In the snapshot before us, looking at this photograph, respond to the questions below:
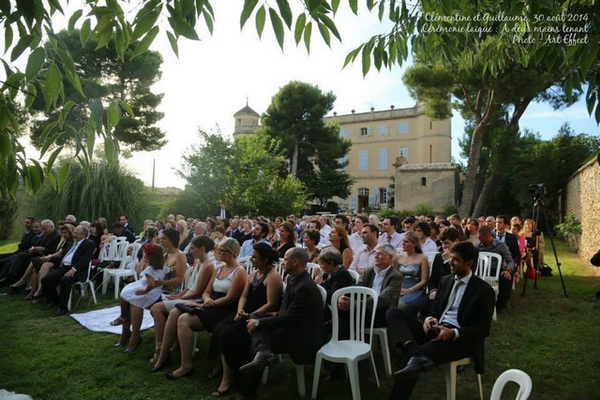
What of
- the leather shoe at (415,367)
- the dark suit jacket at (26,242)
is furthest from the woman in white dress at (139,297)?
the dark suit jacket at (26,242)

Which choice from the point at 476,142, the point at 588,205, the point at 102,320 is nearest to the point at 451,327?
the point at 102,320

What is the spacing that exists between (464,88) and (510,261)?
13222 mm

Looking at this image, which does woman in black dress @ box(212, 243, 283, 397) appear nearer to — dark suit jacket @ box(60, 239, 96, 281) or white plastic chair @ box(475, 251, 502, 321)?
white plastic chair @ box(475, 251, 502, 321)

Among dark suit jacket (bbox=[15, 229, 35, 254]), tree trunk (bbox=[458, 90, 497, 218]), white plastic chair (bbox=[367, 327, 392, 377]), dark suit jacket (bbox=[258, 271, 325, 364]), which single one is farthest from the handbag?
tree trunk (bbox=[458, 90, 497, 218])

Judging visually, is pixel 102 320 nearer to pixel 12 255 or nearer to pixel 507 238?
pixel 12 255

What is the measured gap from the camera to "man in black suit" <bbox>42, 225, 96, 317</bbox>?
621 cm

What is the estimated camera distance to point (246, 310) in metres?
3.85

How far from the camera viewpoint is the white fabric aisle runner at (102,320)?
17.3 ft

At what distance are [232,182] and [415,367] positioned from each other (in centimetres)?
1532

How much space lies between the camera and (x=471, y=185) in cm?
1838

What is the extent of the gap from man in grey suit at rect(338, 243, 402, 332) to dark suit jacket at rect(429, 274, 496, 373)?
841mm

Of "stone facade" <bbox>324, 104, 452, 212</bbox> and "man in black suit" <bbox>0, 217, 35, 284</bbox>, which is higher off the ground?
"stone facade" <bbox>324, 104, 452, 212</bbox>

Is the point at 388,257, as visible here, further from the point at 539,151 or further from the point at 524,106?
the point at 539,151

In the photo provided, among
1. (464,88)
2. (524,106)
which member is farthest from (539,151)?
(464,88)
